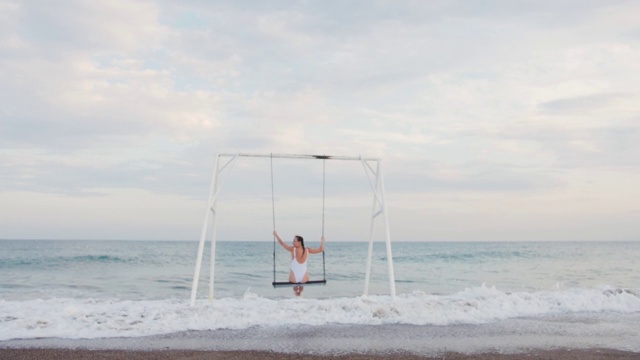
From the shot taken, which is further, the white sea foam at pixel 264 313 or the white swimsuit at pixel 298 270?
the white swimsuit at pixel 298 270

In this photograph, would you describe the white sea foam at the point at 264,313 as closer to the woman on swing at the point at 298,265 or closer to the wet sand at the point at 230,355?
the woman on swing at the point at 298,265

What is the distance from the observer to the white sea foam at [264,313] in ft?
29.5

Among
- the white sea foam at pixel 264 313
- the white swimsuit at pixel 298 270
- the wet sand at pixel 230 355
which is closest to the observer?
the wet sand at pixel 230 355

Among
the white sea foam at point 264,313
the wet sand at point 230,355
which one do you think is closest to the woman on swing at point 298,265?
the white sea foam at point 264,313

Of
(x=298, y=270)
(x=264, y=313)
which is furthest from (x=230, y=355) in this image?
(x=298, y=270)

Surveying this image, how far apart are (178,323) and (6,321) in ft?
9.73

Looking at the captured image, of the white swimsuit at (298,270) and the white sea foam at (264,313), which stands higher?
the white swimsuit at (298,270)

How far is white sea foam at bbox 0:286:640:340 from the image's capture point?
8.98 metres

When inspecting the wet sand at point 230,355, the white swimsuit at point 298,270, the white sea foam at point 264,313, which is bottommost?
the wet sand at point 230,355

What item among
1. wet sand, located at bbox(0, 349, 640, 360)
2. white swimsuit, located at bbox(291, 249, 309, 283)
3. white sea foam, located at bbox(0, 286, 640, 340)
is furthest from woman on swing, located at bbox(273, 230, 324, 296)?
wet sand, located at bbox(0, 349, 640, 360)

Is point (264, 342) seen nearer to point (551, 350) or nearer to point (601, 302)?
point (551, 350)

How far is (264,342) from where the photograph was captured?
26.8 feet

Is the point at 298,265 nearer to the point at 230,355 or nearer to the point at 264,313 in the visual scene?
the point at 264,313

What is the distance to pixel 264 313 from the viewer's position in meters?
10.5
